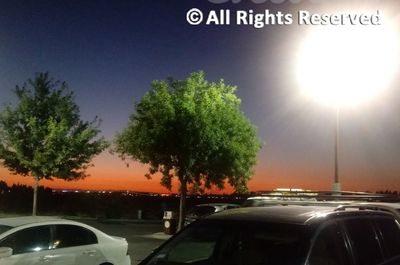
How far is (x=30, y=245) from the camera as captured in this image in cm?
948

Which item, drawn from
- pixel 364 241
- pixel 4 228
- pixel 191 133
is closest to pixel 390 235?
pixel 364 241

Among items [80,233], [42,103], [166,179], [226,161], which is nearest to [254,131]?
[226,161]

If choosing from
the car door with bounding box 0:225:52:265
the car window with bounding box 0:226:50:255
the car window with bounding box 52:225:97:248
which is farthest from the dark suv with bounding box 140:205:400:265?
the car window with bounding box 52:225:97:248

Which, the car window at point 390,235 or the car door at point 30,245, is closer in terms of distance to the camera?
Answer: the car window at point 390,235

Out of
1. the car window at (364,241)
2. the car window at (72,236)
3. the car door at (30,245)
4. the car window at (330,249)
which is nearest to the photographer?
the car window at (330,249)

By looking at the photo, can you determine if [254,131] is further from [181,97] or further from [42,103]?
[42,103]

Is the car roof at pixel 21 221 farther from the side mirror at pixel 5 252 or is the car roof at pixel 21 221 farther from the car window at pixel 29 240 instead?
the side mirror at pixel 5 252

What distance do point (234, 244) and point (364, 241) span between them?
4.29 feet

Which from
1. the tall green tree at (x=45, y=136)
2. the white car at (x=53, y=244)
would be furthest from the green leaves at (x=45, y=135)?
the white car at (x=53, y=244)

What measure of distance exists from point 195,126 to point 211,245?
22360mm

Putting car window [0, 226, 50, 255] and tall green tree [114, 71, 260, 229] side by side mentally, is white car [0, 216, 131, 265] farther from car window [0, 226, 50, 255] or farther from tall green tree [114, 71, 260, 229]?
tall green tree [114, 71, 260, 229]

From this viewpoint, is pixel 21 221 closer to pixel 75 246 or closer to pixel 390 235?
pixel 75 246

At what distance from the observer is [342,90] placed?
19969mm

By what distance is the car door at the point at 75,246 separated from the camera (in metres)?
9.74
